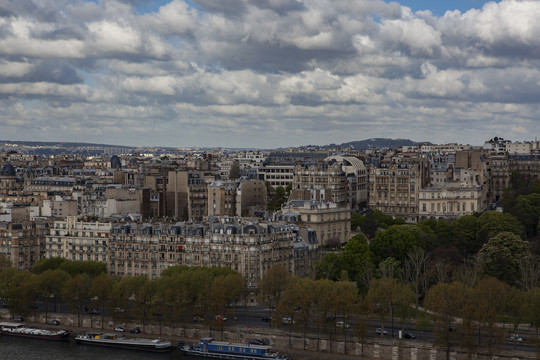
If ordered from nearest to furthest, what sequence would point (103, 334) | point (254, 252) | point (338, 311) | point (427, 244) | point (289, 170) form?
point (338, 311), point (103, 334), point (254, 252), point (427, 244), point (289, 170)

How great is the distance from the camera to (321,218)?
376 feet

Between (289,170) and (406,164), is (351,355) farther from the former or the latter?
(289,170)

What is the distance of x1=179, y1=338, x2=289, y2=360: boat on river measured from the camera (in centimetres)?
7938

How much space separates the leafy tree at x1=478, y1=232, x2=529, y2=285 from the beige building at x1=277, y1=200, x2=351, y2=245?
69.6ft

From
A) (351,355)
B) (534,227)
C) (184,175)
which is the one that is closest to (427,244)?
(534,227)

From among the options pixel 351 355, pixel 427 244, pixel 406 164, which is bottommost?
pixel 351 355

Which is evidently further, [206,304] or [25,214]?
[25,214]

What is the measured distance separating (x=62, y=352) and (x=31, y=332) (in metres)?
6.27

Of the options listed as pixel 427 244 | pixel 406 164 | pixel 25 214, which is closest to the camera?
pixel 427 244

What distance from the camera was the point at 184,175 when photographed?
5719 inches

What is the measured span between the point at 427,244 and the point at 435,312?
29.6 metres

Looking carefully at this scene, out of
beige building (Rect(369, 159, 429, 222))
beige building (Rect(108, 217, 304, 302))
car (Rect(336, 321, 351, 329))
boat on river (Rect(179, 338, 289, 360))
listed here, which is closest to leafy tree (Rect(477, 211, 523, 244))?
beige building (Rect(369, 159, 429, 222))

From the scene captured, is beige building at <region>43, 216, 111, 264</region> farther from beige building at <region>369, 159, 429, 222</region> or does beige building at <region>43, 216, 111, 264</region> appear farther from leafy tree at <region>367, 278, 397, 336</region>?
beige building at <region>369, 159, 429, 222</region>

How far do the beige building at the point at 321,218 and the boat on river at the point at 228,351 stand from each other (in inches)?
1256
